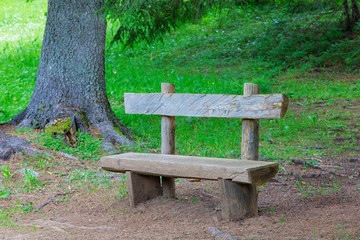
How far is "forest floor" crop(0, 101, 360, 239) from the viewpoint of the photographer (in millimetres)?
3406

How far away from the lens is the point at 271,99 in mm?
3668

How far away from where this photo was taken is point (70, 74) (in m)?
6.40

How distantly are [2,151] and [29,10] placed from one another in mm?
18498

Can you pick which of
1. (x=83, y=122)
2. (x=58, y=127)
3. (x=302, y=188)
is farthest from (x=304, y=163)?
(x=58, y=127)

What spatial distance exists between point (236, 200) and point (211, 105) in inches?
38.0

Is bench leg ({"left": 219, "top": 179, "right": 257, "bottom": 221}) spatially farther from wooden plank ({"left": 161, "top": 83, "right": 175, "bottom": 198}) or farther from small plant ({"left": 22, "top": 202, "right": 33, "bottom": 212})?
small plant ({"left": 22, "top": 202, "right": 33, "bottom": 212})

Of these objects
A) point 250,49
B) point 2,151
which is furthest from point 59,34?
point 250,49

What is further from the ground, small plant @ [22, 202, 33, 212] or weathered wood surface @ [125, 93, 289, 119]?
weathered wood surface @ [125, 93, 289, 119]

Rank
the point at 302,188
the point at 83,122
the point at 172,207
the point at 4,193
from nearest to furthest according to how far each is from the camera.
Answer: the point at 172,207 → the point at 4,193 → the point at 302,188 → the point at 83,122

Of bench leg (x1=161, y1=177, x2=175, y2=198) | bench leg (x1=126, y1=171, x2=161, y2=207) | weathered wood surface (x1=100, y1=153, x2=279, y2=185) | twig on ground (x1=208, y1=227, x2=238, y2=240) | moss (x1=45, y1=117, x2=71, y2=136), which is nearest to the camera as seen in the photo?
twig on ground (x1=208, y1=227, x2=238, y2=240)

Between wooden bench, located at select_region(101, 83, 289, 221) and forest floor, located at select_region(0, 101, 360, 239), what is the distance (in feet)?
0.56

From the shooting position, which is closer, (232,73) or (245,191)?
(245,191)

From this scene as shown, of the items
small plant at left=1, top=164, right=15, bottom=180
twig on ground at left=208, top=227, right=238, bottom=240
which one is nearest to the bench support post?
twig on ground at left=208, top=227, right=238, bottom=240

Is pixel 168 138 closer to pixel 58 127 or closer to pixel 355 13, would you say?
pixel 58 127
